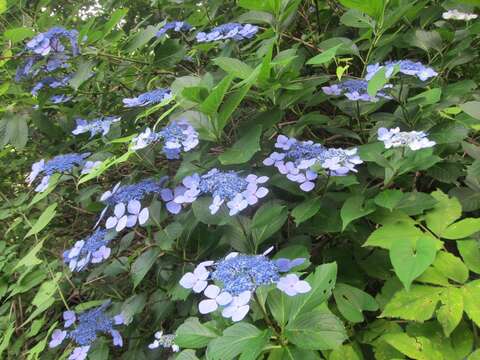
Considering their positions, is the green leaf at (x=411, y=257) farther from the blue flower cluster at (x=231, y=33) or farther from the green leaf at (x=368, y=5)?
the blue flower cluster at (x=231, y=33)

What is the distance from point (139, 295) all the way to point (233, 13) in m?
1.15

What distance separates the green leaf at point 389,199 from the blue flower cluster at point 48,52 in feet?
3.23

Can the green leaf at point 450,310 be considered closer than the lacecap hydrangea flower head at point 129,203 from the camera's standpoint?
Yes

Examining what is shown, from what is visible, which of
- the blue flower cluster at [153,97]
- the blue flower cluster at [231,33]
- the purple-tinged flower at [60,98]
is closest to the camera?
the blue flower cluster at [153,97]

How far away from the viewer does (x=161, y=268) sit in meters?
1.18

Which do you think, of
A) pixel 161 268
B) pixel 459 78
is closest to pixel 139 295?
pixel 161 268

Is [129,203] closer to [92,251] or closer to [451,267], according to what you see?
[92,251]

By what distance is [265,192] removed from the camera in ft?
3.12

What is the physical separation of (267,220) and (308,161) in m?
0.16

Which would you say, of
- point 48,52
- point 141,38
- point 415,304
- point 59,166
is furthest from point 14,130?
point 415,304

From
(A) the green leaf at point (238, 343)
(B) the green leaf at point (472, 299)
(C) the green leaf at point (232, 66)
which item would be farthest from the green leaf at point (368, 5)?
(A) the green leaf at point (238, 343)

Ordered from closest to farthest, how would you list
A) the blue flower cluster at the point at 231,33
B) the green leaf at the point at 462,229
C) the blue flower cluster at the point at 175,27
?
the green leaf at the point at 462,229 → the blue flower cluster at the point at 231,33 → the blue flower cluster at the point at 175,27

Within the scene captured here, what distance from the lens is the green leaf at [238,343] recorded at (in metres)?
0.76

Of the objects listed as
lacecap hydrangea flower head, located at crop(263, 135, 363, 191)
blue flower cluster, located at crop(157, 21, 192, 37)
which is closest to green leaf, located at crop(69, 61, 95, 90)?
blue flower cluster, located at crop(157, 21, 192, 37)
